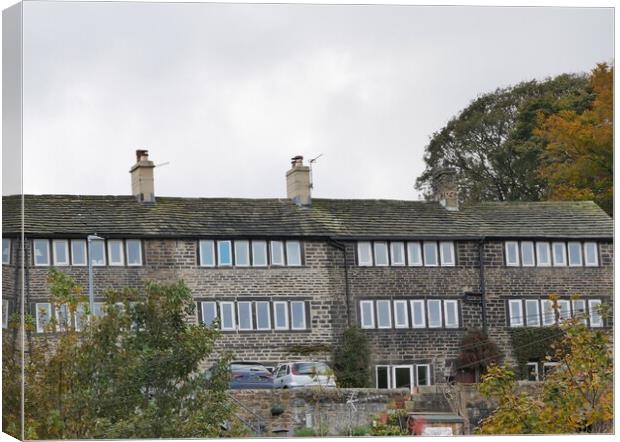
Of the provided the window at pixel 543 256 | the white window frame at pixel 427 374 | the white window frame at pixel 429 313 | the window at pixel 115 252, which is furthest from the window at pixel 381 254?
the window at pixel 115 252

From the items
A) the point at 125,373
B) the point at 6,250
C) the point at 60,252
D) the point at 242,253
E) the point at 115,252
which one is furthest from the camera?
the point at 242,253

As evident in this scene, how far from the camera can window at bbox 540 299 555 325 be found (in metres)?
34.2

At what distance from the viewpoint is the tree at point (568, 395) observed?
32.3 m

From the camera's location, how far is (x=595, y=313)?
3388 centimetres

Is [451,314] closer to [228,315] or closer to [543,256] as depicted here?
[543,256]

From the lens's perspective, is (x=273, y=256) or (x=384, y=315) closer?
(x=384, y=315)

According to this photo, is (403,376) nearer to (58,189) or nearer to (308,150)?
(308,150)

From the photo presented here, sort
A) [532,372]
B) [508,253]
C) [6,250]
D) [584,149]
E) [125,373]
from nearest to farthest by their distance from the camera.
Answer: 1. [6,250]
2. [125,373]
3. [584,149]
4. [532,372]
5. [508,253]

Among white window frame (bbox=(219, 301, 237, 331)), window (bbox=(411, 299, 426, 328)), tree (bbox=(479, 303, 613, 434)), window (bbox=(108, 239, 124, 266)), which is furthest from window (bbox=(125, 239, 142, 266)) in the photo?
tree (bbox=(479, 303, 613, 434))

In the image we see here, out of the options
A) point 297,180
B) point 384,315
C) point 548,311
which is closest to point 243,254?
point 297,180

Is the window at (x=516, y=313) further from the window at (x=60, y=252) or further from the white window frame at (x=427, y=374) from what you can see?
the window at (x=60, y=252)

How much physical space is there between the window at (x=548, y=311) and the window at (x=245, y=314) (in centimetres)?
545

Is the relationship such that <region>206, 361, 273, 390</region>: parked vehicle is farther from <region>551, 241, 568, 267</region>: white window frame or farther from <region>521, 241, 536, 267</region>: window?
<region>551, 241, 568, 267</region>: white window frame

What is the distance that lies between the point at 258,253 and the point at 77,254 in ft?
10.8
